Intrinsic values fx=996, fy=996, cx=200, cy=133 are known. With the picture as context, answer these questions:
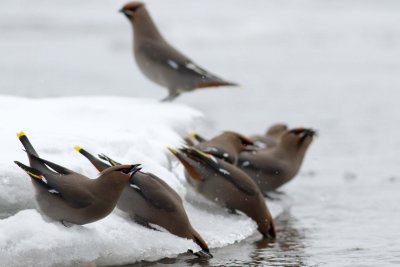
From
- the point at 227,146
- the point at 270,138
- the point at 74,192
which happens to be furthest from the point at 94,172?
the point at 270,138

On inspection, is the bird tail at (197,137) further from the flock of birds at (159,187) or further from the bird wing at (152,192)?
the bird wing at (152,192)

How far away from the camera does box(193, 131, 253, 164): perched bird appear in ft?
22.4

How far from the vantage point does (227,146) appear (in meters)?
6.95

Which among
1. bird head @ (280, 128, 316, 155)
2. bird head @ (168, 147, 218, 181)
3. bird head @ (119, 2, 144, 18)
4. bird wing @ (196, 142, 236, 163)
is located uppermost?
bird head @ (119, 2, 144, 18)

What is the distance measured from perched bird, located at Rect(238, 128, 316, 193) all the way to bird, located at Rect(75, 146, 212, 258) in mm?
1872

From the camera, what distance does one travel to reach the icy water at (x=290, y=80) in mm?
6359

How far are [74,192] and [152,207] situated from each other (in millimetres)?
613

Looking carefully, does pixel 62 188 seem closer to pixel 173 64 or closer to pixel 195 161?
pixel 195 161

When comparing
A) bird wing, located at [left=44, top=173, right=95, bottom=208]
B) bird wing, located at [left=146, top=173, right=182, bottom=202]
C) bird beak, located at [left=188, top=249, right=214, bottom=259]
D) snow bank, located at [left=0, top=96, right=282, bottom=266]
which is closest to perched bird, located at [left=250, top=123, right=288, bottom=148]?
snow bank, located at [left=0, top=96, right=282, bottom=266]

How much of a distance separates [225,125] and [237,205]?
193 inches

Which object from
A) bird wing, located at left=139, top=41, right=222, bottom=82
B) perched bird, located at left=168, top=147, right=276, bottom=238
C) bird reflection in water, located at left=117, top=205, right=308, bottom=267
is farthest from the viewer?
bird wing, located at left=139, top=41, right=222, bottom=82

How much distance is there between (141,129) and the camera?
6832 mm

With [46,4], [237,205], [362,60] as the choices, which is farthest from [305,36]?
[237,205]

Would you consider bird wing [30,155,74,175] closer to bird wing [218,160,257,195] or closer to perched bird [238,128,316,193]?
bird wing [218,160,257,195]
